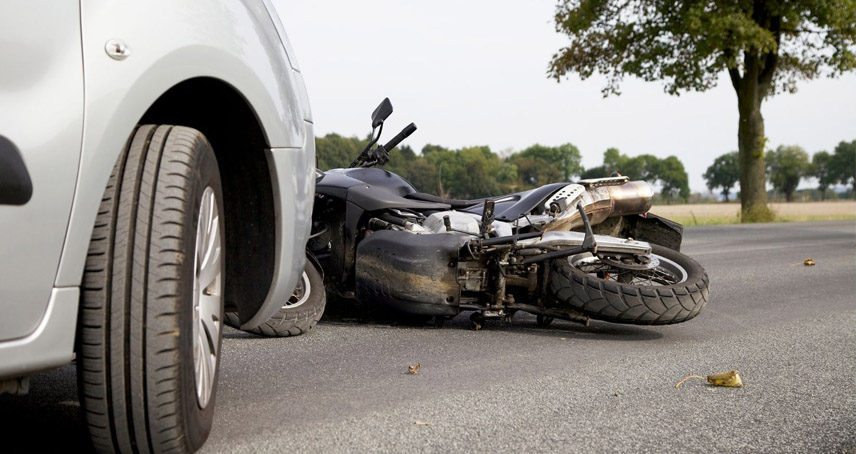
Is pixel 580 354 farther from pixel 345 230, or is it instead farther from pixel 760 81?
pixel 760 81

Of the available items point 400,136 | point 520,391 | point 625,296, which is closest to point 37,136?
point 520,391

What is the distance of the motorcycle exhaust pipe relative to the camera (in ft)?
18.0

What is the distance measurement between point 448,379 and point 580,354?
0.91 meters

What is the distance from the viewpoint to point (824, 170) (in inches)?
5802

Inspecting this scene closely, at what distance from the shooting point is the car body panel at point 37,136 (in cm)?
180

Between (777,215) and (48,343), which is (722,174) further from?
(48,343)

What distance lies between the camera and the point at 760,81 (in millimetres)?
25188

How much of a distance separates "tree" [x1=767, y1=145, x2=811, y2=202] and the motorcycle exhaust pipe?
138 m

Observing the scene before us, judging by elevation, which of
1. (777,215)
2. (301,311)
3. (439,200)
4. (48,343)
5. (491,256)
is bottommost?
(777,215)

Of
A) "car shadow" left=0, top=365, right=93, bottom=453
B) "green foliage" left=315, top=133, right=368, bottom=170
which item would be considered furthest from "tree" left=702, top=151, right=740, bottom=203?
"car shadow" left=0, top=365, right=93, bottom=453

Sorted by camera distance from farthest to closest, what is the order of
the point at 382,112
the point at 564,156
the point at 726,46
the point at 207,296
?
1. the point at 564,156
2. the point at 726,46
3. the point at 382,112
4. the point at 207,296

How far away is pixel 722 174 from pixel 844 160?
60.2 feet

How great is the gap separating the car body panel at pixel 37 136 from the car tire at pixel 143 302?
6.7 inches

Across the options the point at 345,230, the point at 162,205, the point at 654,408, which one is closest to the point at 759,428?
the point at 654,408
